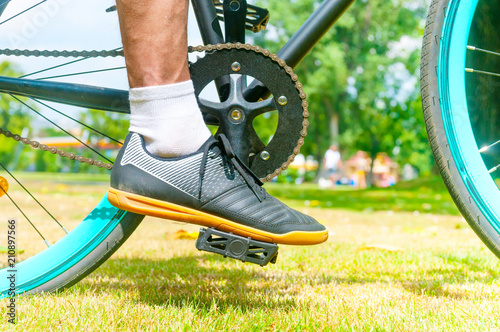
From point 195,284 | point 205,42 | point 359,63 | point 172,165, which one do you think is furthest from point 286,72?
point 359,63

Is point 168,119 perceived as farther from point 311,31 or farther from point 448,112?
point 448,112

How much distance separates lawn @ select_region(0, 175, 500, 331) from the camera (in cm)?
118

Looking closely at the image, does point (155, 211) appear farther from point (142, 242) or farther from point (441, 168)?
point (142, 242)

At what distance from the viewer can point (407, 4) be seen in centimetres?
1989

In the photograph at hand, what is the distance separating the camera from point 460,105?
1351mm

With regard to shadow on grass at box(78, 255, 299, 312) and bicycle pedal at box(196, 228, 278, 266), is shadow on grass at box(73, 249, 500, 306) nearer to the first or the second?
shadow on grass at box(78, 255, 299, 312)

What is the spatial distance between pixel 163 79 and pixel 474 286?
1280 mm

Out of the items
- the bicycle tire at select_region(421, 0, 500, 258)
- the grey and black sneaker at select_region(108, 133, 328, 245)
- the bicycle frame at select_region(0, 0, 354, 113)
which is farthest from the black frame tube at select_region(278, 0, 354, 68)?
the grey and black sneaker at select_region(108, 133, 328, 245)

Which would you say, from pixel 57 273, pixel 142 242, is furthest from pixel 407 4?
pixel 57 273

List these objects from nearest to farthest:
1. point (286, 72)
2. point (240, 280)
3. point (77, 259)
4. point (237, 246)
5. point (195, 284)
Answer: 1. point (237, 246)
2. point (286, 72)
3. point (77, 259)
4. point (195, 284)
5. point (240, 280)

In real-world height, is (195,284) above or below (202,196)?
below

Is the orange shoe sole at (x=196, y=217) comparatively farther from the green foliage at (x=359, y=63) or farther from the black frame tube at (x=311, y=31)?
the green foliage at (x=359, y=63)

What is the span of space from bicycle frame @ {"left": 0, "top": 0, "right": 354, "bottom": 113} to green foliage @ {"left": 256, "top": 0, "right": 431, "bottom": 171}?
594 inches

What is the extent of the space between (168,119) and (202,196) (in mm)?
217
